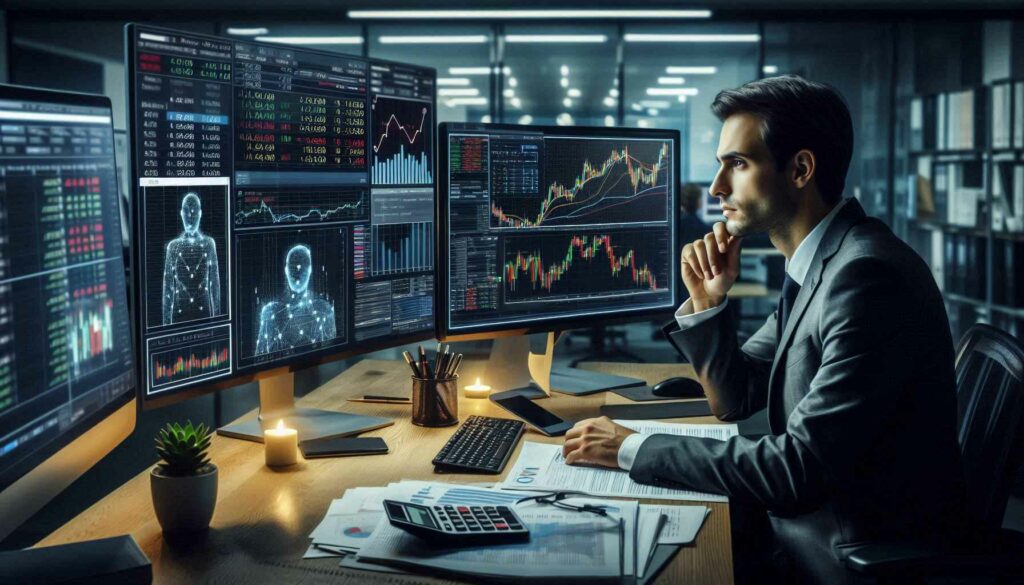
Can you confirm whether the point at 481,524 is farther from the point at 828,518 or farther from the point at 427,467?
the point at 828,518

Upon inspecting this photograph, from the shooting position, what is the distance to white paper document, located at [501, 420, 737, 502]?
137 cm

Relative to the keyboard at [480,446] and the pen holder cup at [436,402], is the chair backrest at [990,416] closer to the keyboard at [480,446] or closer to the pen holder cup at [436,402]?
the keyboard at [480,446]

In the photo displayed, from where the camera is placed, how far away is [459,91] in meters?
6.77

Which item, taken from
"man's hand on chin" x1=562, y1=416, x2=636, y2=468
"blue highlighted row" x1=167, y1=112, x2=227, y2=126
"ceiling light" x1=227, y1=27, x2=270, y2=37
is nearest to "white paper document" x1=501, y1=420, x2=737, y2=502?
"man's hand on chin" x1=562, y1=416, x2=636, y2=468

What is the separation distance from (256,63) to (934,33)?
20.3ft

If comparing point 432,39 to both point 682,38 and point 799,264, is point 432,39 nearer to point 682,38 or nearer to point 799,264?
point 682,38

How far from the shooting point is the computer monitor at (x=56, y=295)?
2.84 ft

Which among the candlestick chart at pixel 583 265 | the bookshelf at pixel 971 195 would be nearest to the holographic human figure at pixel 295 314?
the candlestick chart at pixel 583 265

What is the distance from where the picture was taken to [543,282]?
2068 mm

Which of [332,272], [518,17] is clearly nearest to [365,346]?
[332,272]

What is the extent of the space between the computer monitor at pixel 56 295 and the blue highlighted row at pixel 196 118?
0.85 feet

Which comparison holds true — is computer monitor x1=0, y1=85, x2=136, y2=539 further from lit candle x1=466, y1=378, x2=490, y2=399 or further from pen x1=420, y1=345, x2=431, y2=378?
lit candle x1=466, y1=378, x2=490, y2=399

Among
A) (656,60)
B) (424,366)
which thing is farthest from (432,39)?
(424,366)

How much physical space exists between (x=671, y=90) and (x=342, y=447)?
568 cm
